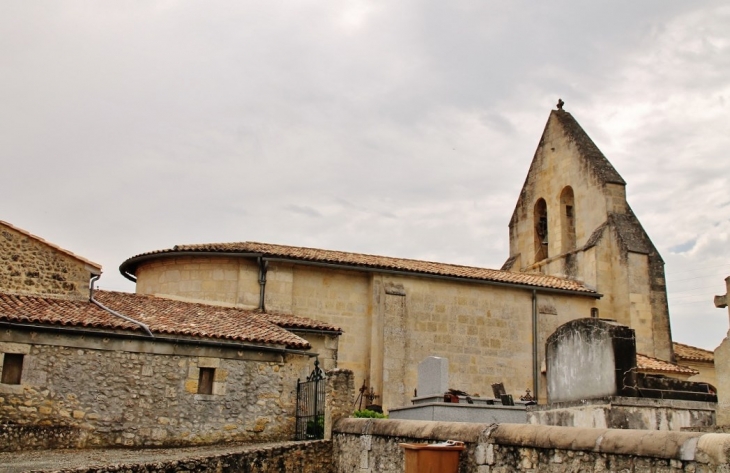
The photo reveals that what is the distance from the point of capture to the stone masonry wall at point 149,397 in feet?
43.1

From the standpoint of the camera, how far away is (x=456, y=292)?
22.2 meters

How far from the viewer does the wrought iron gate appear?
14.2 metres

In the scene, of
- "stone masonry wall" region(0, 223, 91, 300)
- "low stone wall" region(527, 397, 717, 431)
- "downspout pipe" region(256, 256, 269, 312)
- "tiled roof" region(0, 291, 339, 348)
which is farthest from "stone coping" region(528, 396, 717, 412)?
"downspout pipe" region(256, 256, 269, 312)

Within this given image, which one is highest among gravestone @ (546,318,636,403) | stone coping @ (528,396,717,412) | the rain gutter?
the rain gutter

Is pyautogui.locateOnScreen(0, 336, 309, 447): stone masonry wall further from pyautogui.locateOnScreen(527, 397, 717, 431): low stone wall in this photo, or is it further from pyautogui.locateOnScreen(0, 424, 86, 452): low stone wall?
pyautogui.locateOnScreen(527, 397, 717, 431): low stone wall

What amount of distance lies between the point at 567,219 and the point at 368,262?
31.3ft

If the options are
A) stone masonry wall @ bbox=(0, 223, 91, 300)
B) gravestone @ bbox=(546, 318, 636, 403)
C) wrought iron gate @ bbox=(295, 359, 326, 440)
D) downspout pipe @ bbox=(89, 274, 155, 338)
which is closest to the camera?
gravestone @ bbox=(546, 318, 636, 403)

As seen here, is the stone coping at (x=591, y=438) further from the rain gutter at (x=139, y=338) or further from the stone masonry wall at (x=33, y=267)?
the stone masonry wall at (x=33, y=267)

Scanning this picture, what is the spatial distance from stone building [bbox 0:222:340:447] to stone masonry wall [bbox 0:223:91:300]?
20mm

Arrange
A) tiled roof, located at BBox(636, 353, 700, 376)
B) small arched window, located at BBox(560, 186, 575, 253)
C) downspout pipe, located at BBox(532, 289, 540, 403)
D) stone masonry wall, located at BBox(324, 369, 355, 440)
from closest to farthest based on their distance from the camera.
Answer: stone masonry wall, located at BBox(324, 369, 355, 440), tiled roof, located at BBox(636, 353, 700, 376), downspout pipe, located at BBox(532, 289, 540, 403), small arched window, located at BBox(560, 186, 575, 253)

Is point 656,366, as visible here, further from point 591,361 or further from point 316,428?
point 591,361

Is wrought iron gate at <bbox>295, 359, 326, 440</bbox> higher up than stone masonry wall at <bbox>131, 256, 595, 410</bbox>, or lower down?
lower down

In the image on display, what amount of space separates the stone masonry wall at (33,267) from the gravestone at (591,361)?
391 inches

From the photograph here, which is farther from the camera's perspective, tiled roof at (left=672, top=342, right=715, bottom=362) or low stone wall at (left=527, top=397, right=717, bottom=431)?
tiled roof at (left=672, top=342, right=715, bottom=362)
